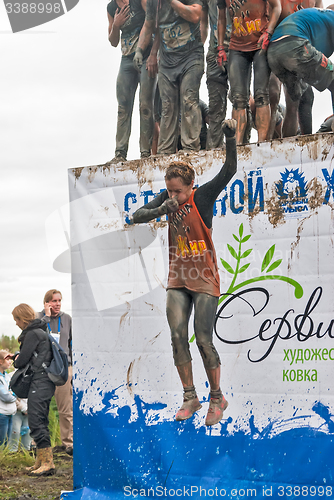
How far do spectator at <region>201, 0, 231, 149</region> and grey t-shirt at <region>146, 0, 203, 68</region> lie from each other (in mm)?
195

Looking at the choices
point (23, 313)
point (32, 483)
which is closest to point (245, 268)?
point (23, 313)

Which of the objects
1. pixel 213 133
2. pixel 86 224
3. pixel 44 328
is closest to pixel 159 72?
pixel 213 133

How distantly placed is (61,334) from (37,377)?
108cm

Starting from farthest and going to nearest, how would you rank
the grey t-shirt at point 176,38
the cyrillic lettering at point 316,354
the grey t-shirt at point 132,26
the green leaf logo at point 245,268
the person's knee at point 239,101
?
the grey t-shirt at point 132,26 < the grey t-shirt at point 176,38 < the person's knee at point 239,101 < the green leaf logo at point 245,268 < the cyrillic lettering at point 316,354

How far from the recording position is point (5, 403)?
7457mm

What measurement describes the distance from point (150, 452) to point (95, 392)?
79 cm

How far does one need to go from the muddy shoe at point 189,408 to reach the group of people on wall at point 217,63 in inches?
95.6

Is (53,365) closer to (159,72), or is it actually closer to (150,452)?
(150,452)

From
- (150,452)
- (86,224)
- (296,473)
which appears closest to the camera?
(296,473)

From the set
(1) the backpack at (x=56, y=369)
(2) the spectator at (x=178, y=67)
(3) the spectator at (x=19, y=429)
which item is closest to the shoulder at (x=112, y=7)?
(2) the spectator at (x=178, y=67)

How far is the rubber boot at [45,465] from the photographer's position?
6641 mm

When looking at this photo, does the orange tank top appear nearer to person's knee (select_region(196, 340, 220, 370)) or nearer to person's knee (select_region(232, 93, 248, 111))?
person's knee (select_region(196, 340, 220, 370))

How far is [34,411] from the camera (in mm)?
6531

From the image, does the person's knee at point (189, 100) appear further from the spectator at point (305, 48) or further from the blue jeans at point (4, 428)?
the blue jeans at point (4, 428)
